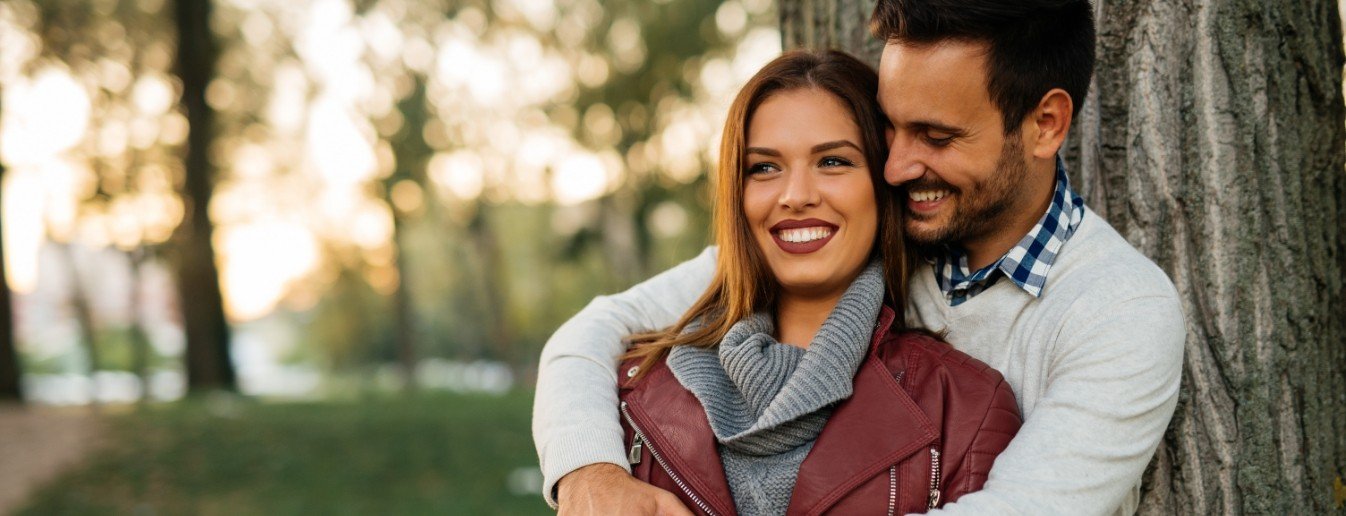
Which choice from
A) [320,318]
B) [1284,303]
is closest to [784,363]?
[1284,303]

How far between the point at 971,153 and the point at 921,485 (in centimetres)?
79

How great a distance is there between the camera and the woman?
2.37m

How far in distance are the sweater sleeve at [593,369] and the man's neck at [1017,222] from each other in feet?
2.82

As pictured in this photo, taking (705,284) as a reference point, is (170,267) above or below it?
below

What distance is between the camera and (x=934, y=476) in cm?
235

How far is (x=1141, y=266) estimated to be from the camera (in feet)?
7.91

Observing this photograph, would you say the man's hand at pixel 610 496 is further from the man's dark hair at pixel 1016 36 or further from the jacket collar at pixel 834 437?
the man's dark hair at pixel 1016 36

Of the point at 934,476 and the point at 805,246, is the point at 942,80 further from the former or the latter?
the point at 934,476

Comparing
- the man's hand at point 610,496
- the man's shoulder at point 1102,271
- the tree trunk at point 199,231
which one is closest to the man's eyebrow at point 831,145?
the man's shoulder at point 1102,271

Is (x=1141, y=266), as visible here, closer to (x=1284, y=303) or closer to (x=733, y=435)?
(x=1284, y=303)

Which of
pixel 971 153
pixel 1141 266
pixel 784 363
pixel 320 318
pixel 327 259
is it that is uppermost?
pixel 971 153

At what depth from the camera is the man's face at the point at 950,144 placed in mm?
2541

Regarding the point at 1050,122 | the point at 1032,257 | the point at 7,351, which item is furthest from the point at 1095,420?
the point at 7,351

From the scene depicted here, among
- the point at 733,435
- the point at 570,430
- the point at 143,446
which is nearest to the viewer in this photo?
the point at 733,435
